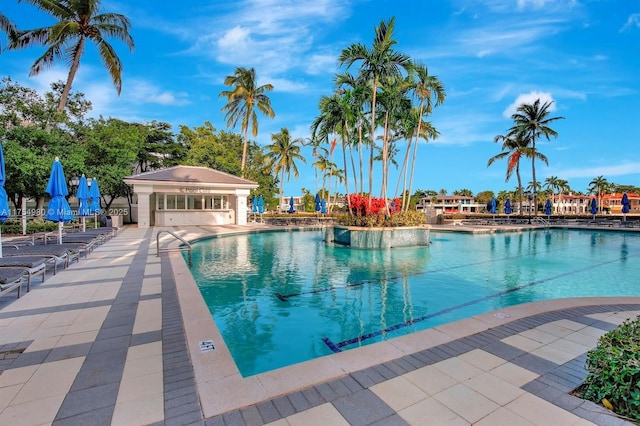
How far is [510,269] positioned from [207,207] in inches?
859

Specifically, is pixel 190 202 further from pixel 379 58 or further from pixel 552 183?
pixel 552 183

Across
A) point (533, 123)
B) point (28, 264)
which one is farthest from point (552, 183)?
point (28, 264)

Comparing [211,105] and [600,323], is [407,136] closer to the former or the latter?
[600,323]

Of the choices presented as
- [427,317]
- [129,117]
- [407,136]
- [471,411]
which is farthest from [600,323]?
[129,117]

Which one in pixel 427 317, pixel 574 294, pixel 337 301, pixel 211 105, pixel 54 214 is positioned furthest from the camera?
pixel 211 105

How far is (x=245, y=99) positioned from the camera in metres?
29.2

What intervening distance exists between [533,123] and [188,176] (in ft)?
110

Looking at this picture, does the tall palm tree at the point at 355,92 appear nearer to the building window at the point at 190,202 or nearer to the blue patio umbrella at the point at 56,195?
the blue patio umbrella at the point at 56,195

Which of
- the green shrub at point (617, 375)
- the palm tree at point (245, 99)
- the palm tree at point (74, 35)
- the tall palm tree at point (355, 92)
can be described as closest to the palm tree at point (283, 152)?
the palm tree at point (245, 99)

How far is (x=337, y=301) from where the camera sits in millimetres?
6289

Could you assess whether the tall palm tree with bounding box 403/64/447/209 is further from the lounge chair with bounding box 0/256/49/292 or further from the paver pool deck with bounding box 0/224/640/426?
the lounge chair with bounding box 0/256/49/292

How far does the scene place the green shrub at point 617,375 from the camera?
2.19m

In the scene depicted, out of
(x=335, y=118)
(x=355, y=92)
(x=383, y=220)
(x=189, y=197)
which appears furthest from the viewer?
(x=189, y=197)

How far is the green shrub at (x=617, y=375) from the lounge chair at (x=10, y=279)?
26.1ft
